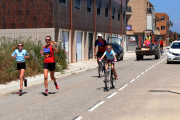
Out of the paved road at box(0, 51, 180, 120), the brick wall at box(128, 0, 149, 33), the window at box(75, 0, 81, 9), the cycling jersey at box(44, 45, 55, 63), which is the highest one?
the brick wall at box(128, 0, 149, 33)

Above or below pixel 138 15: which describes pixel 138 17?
below

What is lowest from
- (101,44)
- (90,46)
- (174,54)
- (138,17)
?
(174,54)

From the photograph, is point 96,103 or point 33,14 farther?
point 33,14

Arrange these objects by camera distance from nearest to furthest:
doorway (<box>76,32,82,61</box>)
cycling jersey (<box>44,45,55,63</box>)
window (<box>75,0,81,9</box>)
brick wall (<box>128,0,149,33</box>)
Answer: cycling jersey (<box>44,45,55,63</box>), window (<box>75,0,81,9</box>), doorway (<box>76,32,82,61</box>), brick wall (<box>128,0,149,33</box>)

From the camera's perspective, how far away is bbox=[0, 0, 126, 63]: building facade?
2248 centimetres

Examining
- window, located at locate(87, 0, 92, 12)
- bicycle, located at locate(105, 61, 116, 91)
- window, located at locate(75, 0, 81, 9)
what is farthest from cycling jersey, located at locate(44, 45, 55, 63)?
window, located at locate(87, 0, 92, 12)

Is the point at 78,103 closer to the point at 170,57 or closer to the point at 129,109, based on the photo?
the point at 129,109

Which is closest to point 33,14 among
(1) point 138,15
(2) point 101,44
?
(2) point 101,44

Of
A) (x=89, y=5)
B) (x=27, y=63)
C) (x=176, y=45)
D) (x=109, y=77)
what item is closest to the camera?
(x=109, y=77)

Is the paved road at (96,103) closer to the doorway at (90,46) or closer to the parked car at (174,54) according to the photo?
the parked car at (174,54)

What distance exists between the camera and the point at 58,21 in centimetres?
→ 2314

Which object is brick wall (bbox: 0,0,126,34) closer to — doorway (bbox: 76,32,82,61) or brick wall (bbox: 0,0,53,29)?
brick wall (bbox: 0,0,53,29)

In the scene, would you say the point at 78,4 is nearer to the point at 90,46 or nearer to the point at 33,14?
the point at 90,46

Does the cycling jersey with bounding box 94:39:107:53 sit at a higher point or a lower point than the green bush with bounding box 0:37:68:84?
higher
